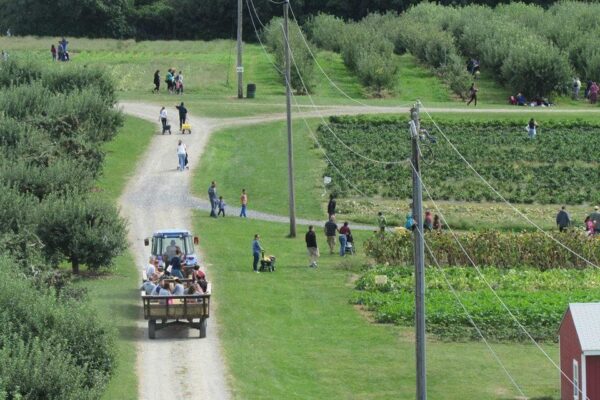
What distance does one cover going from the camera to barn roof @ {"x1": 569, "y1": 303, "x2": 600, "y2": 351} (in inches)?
1315

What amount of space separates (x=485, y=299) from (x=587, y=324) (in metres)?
11.0

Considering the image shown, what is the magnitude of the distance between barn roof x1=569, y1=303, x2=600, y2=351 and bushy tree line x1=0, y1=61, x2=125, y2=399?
10.8 m

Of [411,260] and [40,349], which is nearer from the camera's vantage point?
[40,349]

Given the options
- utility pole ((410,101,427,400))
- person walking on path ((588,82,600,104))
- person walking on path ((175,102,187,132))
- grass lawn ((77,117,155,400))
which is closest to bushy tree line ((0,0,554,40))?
person walking on path ((588,82,600,104))

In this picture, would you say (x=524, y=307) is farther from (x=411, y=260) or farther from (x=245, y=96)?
(x=245, y=96)

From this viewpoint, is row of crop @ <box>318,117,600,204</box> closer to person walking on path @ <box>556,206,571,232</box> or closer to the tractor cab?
person walking on path @ <box>556,206,571,232</box>

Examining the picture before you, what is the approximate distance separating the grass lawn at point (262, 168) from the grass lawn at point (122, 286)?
3492 mm

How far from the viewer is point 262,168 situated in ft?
228

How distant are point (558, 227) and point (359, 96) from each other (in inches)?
1371

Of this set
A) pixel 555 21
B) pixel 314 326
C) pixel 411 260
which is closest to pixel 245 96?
pixel 555 21

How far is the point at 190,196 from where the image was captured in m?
62.9

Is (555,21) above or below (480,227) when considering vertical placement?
above

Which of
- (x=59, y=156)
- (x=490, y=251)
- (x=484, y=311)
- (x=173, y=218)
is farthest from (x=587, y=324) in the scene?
(x=59, y=156)

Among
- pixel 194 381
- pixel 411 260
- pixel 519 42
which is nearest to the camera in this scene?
pixel 194 381
